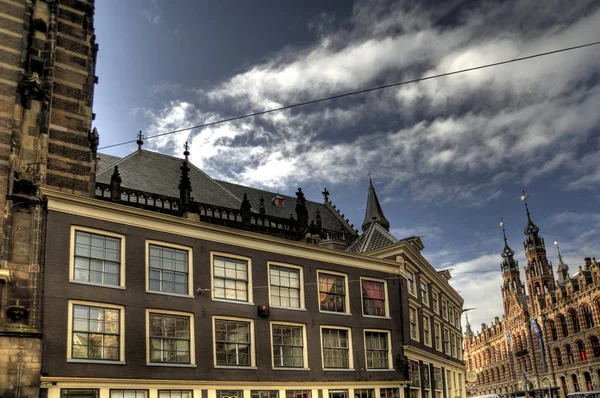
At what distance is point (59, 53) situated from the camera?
26.4 m

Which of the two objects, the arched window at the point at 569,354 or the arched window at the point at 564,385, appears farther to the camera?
the arched window at the point at 564,385

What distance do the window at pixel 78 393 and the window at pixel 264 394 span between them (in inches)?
255

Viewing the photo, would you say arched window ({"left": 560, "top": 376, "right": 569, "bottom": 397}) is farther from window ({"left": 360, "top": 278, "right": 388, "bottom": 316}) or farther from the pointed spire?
window ({"left": 360, "top": 278, "right": 388, "bottom": 316})

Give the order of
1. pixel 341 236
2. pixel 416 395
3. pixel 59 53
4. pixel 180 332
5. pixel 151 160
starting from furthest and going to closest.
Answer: pixel 341 236, pixel 151 160, pixel 416 395, pixel 59 53, pixel 180 332

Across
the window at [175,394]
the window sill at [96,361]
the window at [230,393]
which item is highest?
the window sill at [96,361]

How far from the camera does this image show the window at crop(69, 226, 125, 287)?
20.2m

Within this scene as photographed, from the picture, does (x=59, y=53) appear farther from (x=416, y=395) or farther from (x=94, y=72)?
(x=416, y=395)

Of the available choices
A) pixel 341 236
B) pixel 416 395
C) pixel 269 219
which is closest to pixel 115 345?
pixel 416 395

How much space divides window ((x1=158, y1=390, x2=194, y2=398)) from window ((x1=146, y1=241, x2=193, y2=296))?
356 centimetres

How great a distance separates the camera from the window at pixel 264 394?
77.1ft

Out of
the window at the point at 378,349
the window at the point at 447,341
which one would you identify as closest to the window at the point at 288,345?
the window at the point at 378,349

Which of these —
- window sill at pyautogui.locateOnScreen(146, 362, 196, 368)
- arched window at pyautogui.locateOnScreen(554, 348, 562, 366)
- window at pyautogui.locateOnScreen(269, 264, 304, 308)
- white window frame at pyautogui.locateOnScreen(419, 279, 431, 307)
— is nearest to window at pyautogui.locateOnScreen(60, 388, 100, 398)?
window sill at pyautogui.locateOnScreen(146, 362, 196, 368)

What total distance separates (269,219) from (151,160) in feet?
29.2

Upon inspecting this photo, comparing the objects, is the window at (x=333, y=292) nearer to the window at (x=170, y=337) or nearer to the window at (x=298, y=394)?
the window at (x=298, y=394)
